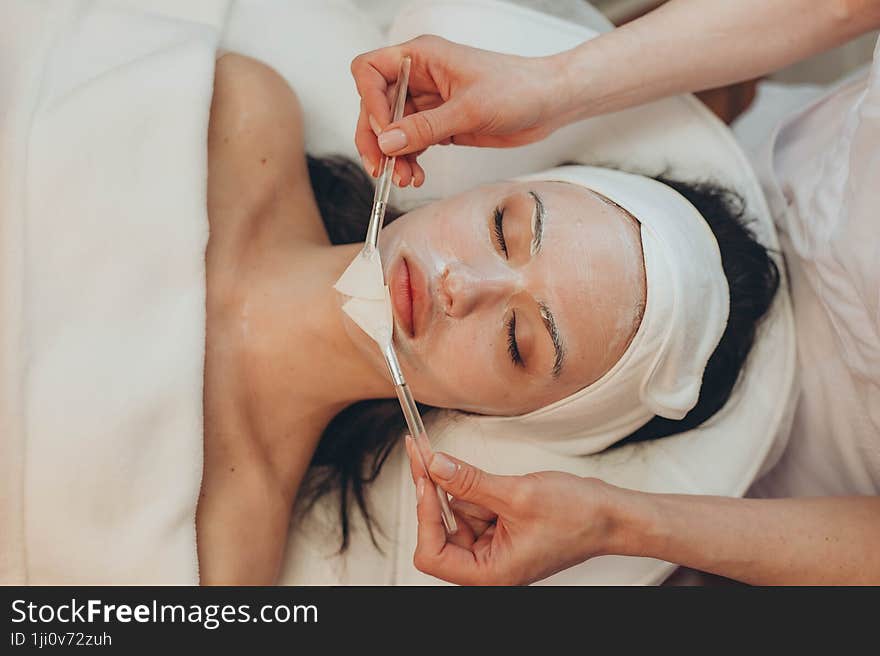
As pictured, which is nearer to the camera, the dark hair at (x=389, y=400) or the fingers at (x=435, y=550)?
the fingers at (x=435, y=550)

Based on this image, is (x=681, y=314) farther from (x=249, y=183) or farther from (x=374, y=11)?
(x=374, y=11)

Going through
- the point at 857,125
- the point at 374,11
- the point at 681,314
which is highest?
the point at 374,11

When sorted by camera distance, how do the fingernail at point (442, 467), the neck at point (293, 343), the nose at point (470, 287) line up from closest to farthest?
the fingernail at point (442, 467) < the nose at point (470, 287) < the neck at point (293, 343)

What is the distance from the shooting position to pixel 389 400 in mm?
1500

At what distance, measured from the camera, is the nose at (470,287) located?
1128mm

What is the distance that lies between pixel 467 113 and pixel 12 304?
0.73 metres

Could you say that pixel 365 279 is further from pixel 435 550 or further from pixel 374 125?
pixel 435 550

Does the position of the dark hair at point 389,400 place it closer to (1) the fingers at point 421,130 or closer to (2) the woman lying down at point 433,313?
(2) the woman lying down at point 433,313

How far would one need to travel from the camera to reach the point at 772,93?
72.4 inches

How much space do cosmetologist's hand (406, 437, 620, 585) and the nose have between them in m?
0.21

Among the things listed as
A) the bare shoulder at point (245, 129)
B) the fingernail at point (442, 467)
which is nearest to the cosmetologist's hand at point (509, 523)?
the fingernail at point (442, 467)

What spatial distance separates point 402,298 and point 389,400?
39 centimetres

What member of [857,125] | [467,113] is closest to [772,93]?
[857,125]

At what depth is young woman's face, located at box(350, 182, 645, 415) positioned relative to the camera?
1153mm
